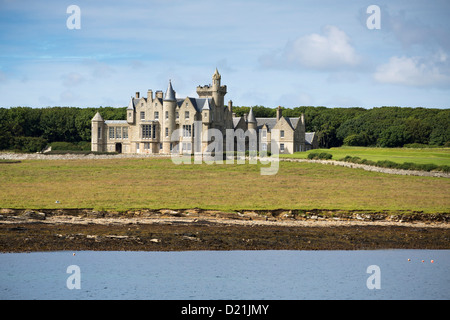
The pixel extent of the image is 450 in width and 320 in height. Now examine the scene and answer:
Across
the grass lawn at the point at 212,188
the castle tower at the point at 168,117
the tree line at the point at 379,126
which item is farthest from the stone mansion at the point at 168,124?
the tree line at the point at 379,126

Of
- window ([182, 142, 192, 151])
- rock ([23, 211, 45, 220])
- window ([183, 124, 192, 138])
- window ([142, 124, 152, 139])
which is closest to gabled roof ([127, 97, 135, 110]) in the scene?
window ([142, 124, 152, 139])

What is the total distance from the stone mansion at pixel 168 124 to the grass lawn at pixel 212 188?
20.5 metres

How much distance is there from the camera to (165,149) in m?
90.5

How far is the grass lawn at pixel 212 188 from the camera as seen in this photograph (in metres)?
42.4

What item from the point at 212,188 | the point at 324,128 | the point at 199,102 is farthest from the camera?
the point at 324,128

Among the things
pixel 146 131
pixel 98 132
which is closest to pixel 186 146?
pixel 146 131

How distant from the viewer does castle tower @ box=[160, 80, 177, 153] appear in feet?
293

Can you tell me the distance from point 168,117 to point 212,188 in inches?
1612

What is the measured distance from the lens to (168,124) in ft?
294

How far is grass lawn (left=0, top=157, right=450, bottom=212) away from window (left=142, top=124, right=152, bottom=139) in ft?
72.4

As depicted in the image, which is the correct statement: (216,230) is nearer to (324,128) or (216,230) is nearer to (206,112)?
(206,112)

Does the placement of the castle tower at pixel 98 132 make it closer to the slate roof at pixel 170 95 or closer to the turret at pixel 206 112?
the slate roof at pixel 170 95

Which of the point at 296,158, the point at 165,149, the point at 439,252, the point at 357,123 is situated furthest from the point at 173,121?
the point at 439,252

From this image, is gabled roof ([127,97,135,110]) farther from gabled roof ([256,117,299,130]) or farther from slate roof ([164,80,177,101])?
gabled roof ([256,117,299,130])
